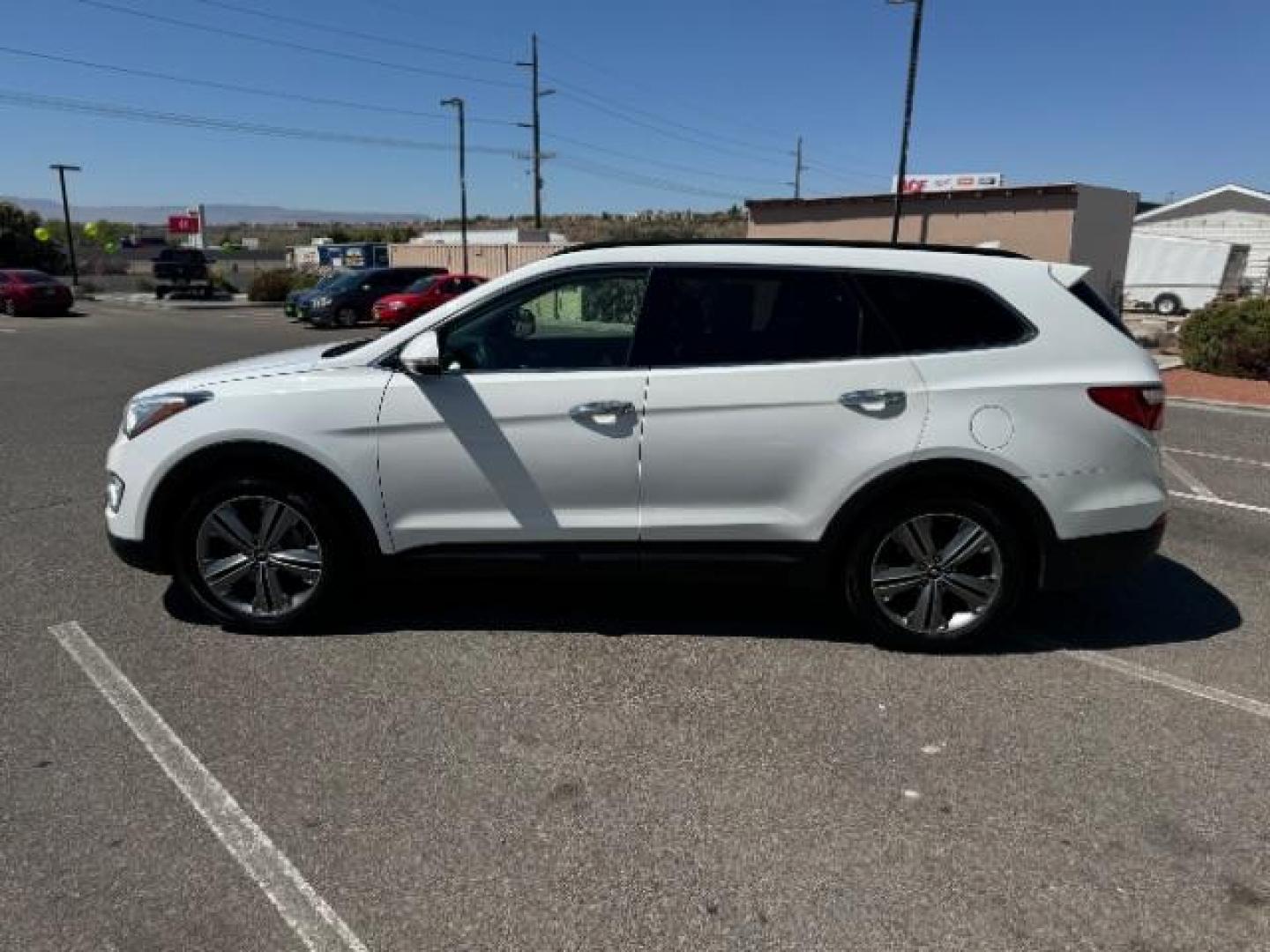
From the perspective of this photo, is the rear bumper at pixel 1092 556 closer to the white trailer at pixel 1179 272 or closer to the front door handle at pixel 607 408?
the front door handle at pixel 607 408

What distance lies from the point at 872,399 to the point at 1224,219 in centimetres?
4847

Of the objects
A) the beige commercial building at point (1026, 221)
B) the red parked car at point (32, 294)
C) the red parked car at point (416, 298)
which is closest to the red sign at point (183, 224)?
the red parked car at point (32, 294)

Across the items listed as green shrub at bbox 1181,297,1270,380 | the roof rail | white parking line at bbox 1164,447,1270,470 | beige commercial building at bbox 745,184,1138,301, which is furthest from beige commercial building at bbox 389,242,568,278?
the roof rail

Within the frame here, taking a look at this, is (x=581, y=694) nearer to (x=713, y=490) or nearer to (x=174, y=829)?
(x=713, y=490)

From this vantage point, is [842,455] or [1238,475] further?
[1238,475]

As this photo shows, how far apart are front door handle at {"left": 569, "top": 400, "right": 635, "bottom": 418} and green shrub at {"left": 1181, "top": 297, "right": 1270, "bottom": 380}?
1383cm

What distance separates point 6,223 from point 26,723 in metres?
62.2

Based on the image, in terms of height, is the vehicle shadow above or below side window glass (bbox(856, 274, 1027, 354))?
below

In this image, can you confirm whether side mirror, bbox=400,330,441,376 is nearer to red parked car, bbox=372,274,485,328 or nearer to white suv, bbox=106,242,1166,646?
white suv, bbox=106,242,1166,646

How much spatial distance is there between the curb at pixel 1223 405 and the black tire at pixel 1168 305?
22.7m

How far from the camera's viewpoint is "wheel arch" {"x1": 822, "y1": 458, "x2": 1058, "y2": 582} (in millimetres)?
3783

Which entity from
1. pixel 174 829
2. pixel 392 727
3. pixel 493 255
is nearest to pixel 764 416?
pixel 392 727

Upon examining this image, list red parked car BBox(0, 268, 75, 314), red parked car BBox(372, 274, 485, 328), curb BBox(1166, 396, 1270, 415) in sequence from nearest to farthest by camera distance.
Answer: curb BBox(1166, 396, 1270, 415)
red parked car BBox(372, 274, 485, 328)
red parked car BBox(0, 268, 75, 314)

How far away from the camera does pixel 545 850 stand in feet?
8.80
